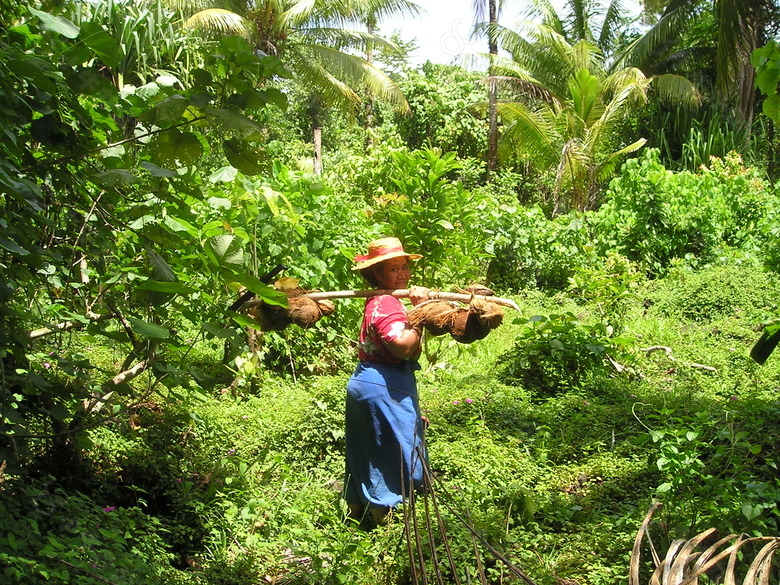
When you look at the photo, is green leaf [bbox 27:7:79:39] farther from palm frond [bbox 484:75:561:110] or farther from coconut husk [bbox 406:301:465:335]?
palm frond [bbox 484:75:561:110]

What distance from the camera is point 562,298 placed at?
9.30 meters

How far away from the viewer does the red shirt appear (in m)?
3.62

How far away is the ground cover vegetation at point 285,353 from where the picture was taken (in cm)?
230

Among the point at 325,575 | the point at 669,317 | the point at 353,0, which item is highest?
the point at 353,0

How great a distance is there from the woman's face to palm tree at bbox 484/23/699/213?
11.5 meters

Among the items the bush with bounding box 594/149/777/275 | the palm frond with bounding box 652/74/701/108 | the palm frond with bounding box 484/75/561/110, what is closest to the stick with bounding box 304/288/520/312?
the bush with bounding box 594/149/777/275

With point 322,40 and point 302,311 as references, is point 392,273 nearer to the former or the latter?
point 302,311

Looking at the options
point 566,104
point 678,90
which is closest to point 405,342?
point 678,90

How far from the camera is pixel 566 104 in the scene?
58.6ft

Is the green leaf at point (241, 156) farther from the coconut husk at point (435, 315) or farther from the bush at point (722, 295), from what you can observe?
the bush at point (722, 295)

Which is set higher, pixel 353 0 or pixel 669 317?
pixel 353 0

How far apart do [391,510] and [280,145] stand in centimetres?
1416

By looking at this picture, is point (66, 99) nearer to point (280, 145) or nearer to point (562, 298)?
point (562, 298)

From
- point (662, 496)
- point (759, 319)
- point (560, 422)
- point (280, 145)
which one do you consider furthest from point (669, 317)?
point (280, 145)
